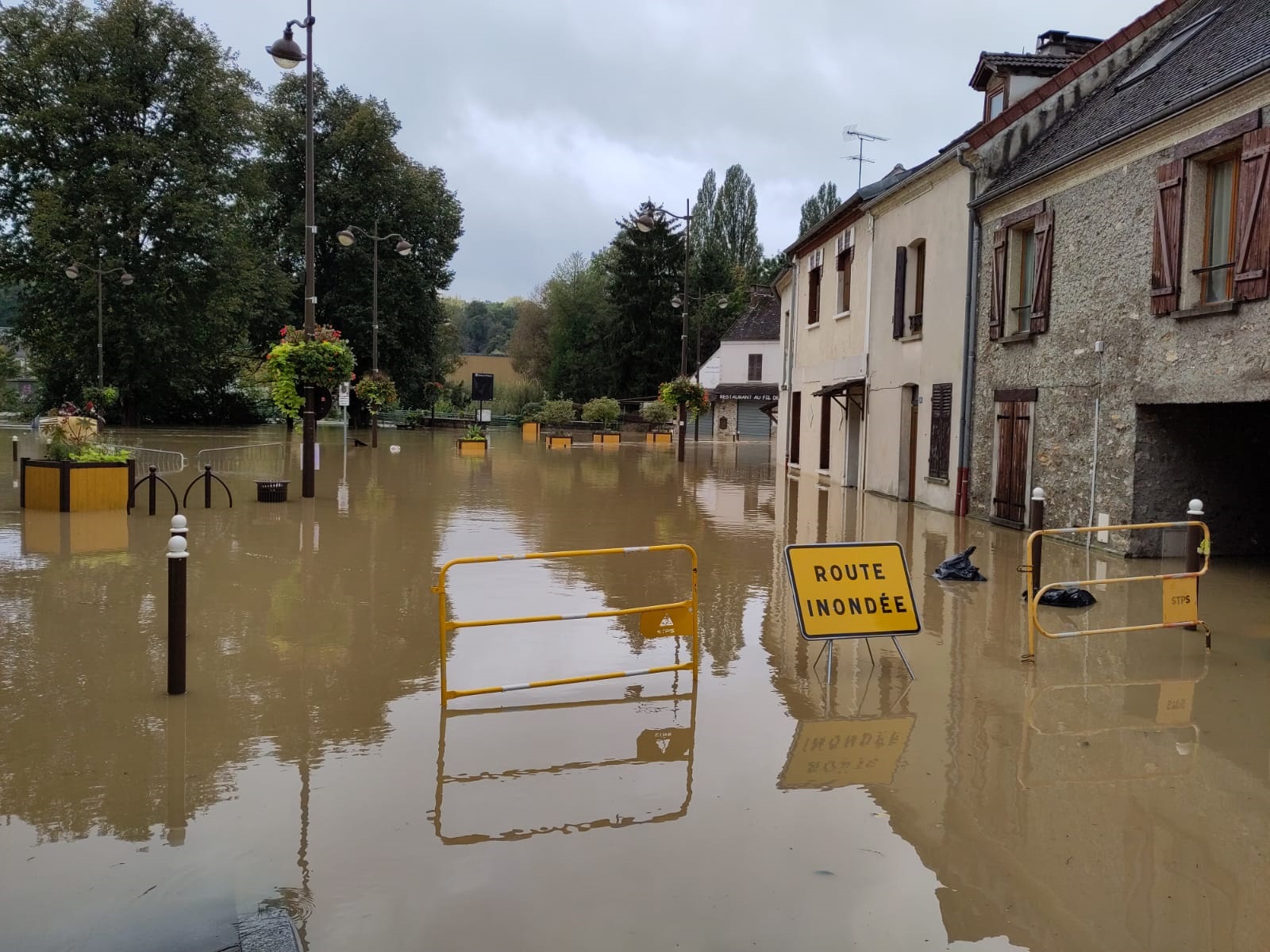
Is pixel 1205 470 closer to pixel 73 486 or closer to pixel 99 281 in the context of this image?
pixel 73 486

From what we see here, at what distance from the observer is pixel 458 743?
18.5 feet

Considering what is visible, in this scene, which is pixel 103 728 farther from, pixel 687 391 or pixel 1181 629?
pixel 687 391

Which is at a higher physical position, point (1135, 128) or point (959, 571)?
point (1135, 128)

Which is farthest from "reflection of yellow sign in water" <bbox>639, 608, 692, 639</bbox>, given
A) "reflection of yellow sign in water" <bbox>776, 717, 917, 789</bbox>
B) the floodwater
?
"reflection of yellow sign in water" <bbox>776, 717, 917, 789</bbox>

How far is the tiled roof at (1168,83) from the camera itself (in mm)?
11562

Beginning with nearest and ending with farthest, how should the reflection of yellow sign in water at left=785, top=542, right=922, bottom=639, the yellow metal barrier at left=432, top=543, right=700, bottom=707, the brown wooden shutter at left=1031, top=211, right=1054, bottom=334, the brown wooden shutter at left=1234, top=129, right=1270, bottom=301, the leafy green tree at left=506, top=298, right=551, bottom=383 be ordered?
the yellow metal barrier at left=432, top=543, right=700, bottom=707
the reflection of yellow sign in water at left=785, top=542, right=922, bottom=639
the brown wooden shutter at left=1234, top=129, right=1270, bottom=301
the brown wooden shutter at left=1031, top=211, right=1054, bottom=334
the leafy green tree at left=506, top=298, right=551, bottom=383

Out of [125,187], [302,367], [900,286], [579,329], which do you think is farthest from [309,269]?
[579,329]

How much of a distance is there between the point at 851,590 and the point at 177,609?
14.3ft

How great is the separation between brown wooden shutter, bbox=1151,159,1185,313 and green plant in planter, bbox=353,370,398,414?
26.8 metres

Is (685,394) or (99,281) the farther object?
(99,281)

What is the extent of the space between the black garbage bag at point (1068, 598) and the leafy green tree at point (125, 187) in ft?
133

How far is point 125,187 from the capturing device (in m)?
41.0

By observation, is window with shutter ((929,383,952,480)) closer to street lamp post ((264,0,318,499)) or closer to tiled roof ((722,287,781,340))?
street lamp post ((264,0,318,499))

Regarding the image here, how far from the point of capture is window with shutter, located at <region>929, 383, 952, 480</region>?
693 inches
